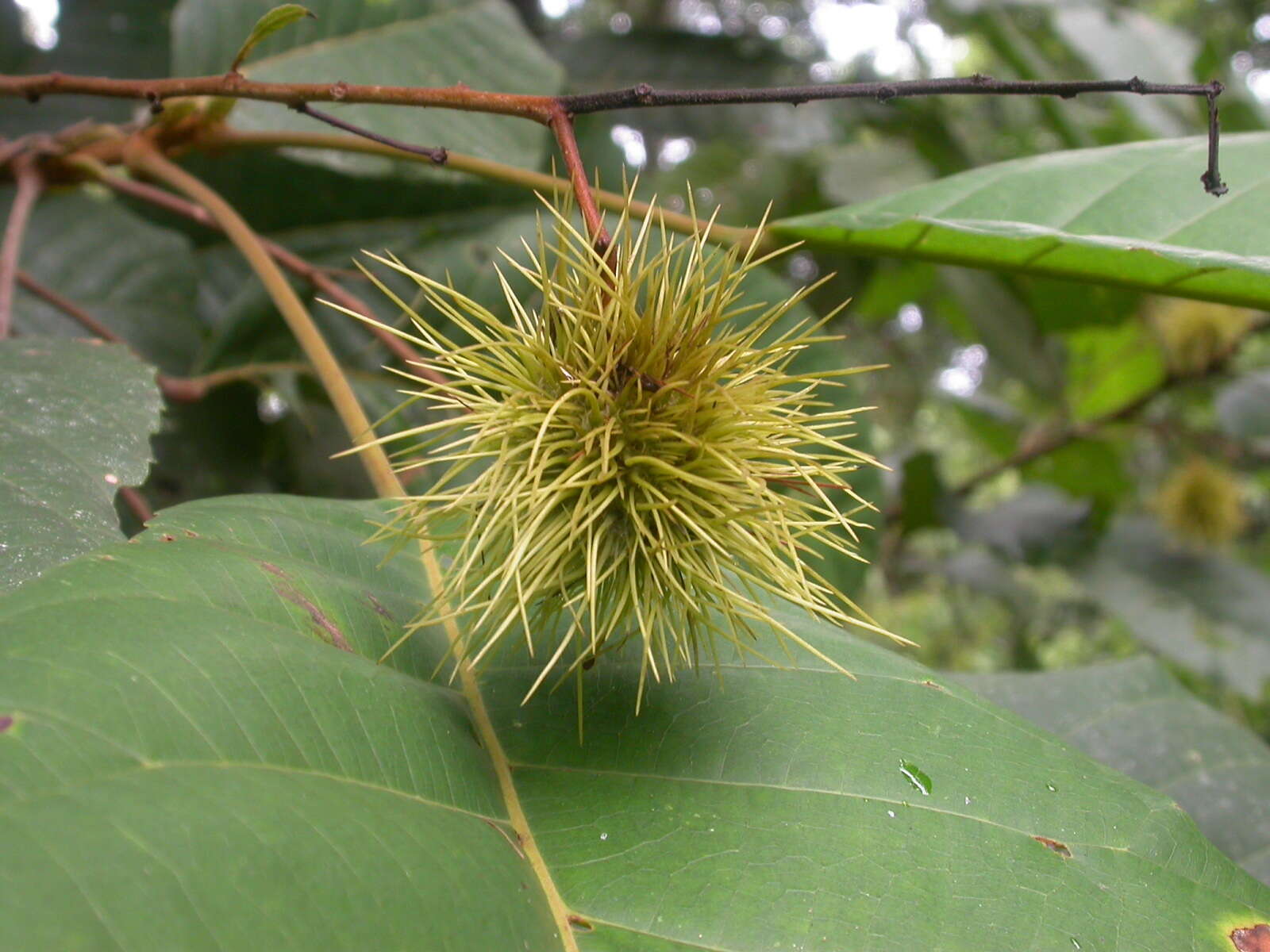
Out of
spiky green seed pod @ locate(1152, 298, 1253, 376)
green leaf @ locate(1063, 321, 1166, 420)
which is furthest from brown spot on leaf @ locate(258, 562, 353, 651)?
green leaf @ locate(1063, 321, 1166, 420)

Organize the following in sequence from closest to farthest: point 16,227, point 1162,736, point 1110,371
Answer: point 16,227 → point 1162,736 → point 1110,371

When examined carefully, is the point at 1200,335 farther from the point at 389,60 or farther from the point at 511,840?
the point at 511,840

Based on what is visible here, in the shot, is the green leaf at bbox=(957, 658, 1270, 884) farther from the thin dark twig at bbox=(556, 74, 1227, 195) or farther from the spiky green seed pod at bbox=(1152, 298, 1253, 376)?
the spiky green seed pod at bbox=(1152, 298, 1253, 376)

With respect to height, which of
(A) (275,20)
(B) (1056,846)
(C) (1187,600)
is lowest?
(C) (1187,600)

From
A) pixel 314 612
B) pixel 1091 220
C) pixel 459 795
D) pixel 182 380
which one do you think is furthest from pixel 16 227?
pixel 1091 220

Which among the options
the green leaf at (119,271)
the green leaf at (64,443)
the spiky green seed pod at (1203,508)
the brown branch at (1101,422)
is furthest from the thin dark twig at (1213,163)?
the spiky green seed pod at (1203,508)

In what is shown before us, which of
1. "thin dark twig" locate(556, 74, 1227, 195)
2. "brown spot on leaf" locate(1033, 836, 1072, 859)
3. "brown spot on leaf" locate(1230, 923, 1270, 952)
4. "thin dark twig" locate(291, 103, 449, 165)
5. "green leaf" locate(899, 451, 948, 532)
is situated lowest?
"green leaf" locate(899, 451, 948, 532)
